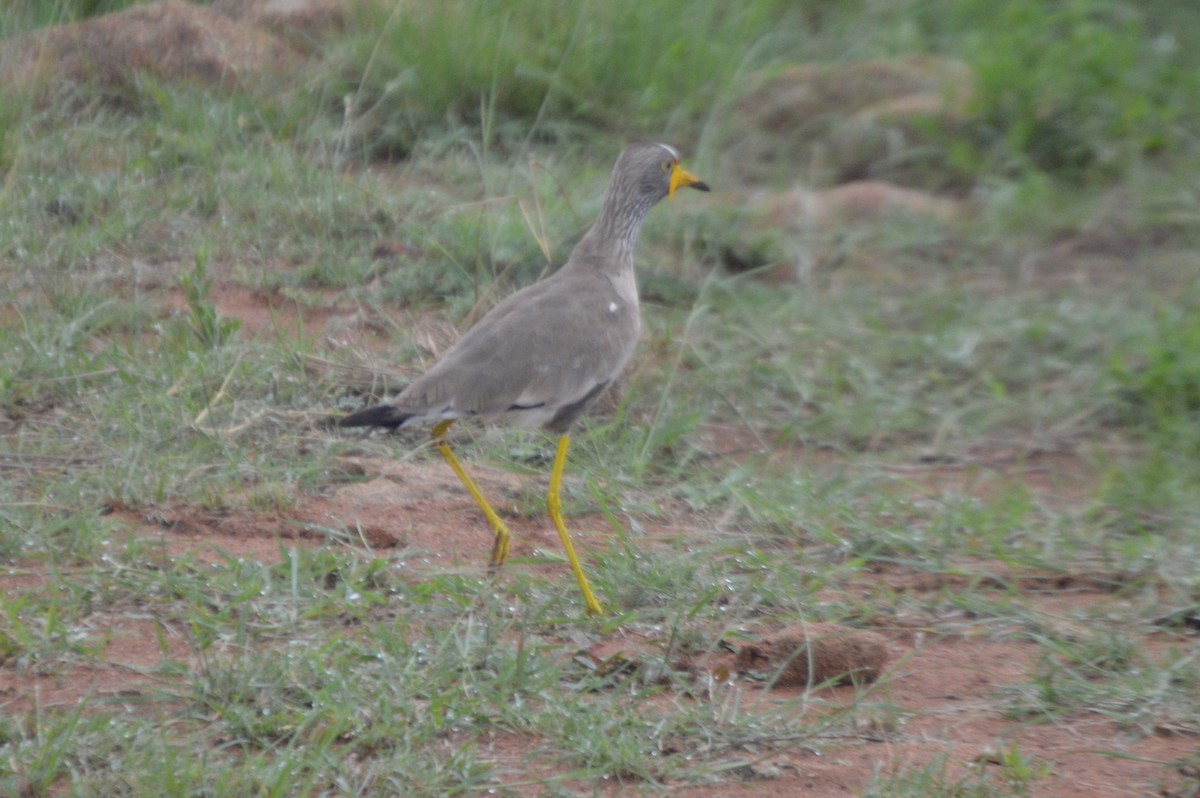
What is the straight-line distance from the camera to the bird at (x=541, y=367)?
412 centimetres

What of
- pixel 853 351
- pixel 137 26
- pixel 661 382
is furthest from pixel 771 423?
pixel 137 26

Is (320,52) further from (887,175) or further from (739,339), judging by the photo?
(887,175)

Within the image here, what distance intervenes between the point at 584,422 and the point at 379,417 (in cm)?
165

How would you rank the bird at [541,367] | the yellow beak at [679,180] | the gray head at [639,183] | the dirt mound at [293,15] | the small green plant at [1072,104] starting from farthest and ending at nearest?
1. the small green plant at [1072,104]
2. the dirt mound at [293,15]
3. the yellow beak at [679,180]
4. the gray head at [639,183]
5. the bird at [541,367]

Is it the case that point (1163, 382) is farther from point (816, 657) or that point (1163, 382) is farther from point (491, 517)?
point (491, 517)

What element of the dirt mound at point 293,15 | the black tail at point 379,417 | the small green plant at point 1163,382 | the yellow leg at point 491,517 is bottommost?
the small green plant at point 1163,382

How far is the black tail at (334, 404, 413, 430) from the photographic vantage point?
12.8 feet

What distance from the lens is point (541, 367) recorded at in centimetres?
436

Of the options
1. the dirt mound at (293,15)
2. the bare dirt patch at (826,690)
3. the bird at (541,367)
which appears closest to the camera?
the bare dirt patch at (826,690)

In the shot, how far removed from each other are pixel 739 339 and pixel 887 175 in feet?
9.39

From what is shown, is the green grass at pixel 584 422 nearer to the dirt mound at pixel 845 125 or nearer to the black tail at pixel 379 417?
the dirt mound at pixel 845 125

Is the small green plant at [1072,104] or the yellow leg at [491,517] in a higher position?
the small green plant at [1072,104]

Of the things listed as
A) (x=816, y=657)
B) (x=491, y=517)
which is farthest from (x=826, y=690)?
(x=491, y=517)

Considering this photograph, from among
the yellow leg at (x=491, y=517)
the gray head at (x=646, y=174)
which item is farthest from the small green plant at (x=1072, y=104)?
the yellow leg at (x=491, y=517)
